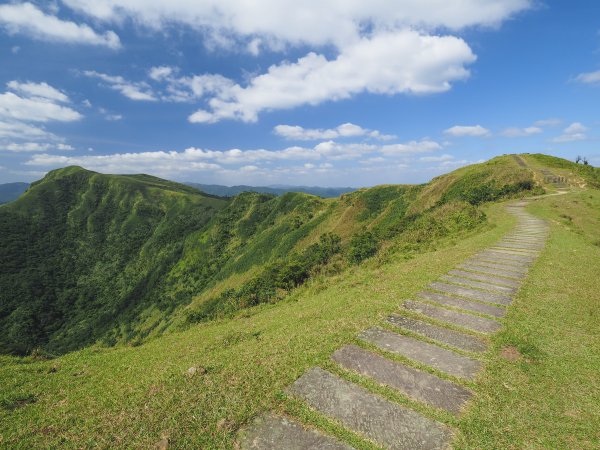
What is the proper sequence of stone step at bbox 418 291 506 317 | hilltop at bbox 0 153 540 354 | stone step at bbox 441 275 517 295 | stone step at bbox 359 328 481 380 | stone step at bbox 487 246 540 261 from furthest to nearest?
hilltop at bbox 0 153 540 354 → stone step at bbox 487 246 540 261 → stone step at bbox 441 275 517 295 → stone step at bbox 418 291 506 317 → stone step at bbox 359 328 481 380

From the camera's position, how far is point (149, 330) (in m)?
78.9

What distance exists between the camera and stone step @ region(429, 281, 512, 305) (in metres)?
9.40

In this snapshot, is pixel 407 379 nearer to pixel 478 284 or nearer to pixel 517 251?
pixel 478 284

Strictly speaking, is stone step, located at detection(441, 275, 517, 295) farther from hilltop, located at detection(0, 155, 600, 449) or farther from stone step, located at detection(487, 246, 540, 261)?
stone step, located at detection(487, 246, 540, 261)

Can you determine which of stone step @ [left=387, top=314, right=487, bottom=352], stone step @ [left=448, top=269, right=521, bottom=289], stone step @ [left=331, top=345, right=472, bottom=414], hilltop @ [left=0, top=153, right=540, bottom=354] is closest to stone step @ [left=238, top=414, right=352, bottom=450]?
stone step @ [left=331, top=345, right=472, bottom=414]

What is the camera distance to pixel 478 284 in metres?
10.8

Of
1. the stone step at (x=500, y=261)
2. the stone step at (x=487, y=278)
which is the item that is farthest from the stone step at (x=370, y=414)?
the stone step at (x=500, y=261)

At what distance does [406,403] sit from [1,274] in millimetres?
151199

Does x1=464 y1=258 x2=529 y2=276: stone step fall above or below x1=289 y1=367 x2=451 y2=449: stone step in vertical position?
above

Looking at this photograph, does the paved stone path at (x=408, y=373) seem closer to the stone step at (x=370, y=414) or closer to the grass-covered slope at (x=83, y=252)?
the stone step at (x=370, y=414)

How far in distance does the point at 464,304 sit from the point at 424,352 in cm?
338

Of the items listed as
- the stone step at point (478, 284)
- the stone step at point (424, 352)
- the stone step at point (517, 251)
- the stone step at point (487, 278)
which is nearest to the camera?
the stone step at point (424, 352)

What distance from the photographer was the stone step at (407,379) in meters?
5.25

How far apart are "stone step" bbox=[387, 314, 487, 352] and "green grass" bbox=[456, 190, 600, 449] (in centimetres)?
42
